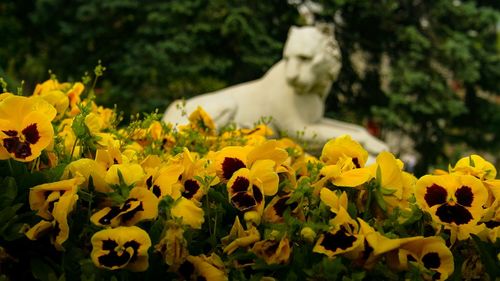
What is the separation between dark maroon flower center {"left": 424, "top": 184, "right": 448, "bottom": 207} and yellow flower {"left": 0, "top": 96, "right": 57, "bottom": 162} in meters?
0.72

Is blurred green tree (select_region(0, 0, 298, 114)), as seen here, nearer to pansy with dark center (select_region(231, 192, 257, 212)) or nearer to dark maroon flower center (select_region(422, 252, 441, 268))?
pansy with dark center (select_region(231, 192, 257, 212))

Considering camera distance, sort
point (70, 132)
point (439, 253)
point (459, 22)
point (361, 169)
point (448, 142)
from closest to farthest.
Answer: point (439, 253) < point (361, 169) < point (70, 132) < point (459, 22) < point (448, 142)

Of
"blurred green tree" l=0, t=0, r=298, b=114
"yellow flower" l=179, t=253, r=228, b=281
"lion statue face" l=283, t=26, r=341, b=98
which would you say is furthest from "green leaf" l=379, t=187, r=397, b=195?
"blurred green tree" l=0, t=0, r=298, b=114

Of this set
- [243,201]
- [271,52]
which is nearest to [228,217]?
[243,201]

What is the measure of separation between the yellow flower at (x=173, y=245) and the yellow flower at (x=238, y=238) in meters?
0.09

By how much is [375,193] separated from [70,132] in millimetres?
758

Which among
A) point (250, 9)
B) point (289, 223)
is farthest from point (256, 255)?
point (250, 9)

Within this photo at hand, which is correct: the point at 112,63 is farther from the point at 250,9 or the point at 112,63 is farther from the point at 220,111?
the point at 220,111

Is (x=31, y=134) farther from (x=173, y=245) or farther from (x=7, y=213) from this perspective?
(x=173, y=245)

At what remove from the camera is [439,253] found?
1.41m

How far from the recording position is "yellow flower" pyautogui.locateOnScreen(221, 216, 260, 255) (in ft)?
4.65

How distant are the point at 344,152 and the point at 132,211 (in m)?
0.52

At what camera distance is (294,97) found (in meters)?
6.09

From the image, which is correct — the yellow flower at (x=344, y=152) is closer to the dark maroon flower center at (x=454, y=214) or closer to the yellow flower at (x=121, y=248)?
the dark maroon flower center at (x=454, y=214)
